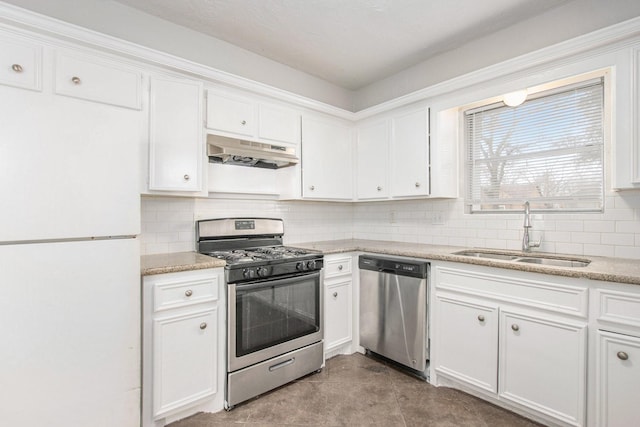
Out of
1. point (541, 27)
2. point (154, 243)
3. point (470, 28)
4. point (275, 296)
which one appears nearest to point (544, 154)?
point (541, 27)

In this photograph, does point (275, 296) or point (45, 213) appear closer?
point (45, 213)

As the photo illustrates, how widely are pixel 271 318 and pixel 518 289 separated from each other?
1.61 meters

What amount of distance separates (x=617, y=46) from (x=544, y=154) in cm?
77

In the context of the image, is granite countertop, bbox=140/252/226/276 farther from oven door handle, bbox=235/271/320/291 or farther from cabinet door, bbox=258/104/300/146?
cabinet door, bbox=258/104/300/146

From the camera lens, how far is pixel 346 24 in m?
Result: 2.38

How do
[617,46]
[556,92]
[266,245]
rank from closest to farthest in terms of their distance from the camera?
[617,46] < [556,92] < [266,245]

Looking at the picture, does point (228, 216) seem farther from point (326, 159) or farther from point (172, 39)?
point (172, 39)

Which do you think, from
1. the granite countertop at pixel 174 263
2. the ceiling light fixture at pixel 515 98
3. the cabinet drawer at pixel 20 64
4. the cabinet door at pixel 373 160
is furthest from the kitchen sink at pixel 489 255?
the cabinet drawer at pixel 20 64

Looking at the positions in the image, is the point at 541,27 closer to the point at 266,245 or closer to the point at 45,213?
the point at 266,245

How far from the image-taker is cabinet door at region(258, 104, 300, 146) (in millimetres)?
2617

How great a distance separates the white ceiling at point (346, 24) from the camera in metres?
2.16

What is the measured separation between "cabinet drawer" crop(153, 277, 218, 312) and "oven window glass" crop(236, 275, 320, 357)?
178 mm

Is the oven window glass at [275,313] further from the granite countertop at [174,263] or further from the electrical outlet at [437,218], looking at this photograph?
the electrical outlet at [437,218]

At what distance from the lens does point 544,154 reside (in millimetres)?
2383
